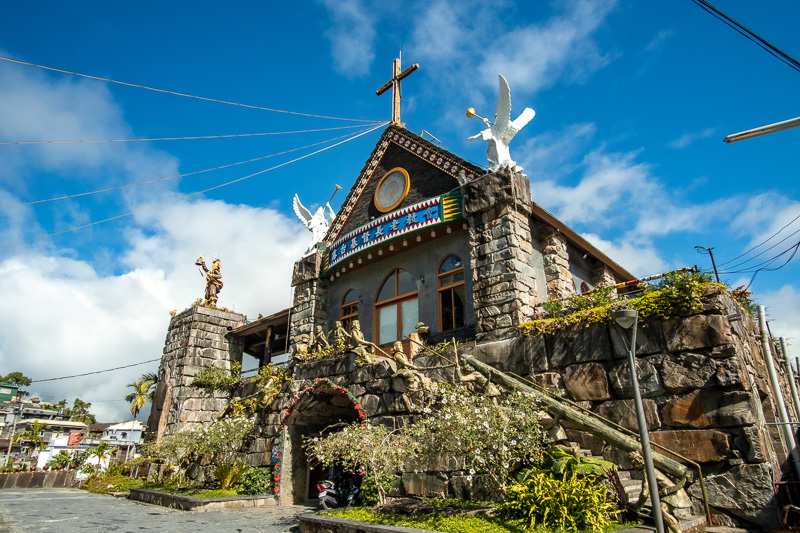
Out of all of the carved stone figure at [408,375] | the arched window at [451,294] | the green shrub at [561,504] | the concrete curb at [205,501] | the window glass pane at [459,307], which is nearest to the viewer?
the green shrub at [561,504]

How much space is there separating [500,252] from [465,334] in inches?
90.7

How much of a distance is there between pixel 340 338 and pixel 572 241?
7693 millimetres

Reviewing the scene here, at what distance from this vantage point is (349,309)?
663 inches

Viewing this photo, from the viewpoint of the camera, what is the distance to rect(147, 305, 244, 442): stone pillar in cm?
1906

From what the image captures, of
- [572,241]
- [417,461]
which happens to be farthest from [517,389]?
[572,241]

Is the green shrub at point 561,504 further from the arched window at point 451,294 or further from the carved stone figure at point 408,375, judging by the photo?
the arched window at point 451,294

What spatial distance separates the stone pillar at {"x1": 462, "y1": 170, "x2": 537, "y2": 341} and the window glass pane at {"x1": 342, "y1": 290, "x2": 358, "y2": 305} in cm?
539

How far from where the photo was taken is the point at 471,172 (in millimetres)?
13859

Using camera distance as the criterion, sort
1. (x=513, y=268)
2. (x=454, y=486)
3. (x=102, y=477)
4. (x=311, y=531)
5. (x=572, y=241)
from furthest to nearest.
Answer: (x=102, y=477)
(x=572, y=241)
(x=513, y=268)
(x=454, y=486)
(x=311, y=531)

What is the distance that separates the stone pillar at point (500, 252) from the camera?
452 inches

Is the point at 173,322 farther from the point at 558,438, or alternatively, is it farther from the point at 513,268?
the point at 558,438

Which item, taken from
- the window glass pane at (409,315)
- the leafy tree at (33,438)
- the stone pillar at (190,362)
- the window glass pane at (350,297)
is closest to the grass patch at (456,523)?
the window glass pane at (409,315)

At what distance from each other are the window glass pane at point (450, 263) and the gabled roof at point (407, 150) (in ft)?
6.99

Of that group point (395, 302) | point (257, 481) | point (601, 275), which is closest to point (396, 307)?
point (395, 302)
